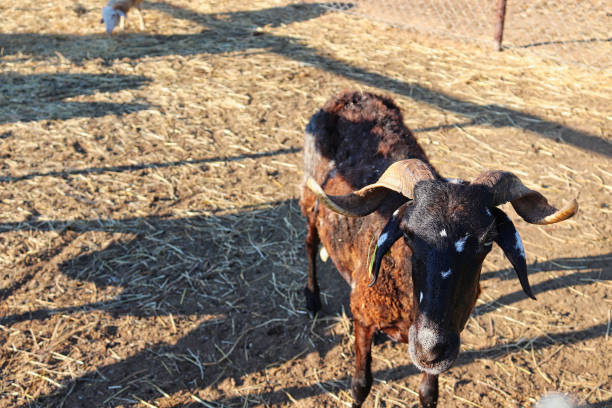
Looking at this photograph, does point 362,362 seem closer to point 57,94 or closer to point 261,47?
point 57,94

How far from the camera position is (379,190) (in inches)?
126

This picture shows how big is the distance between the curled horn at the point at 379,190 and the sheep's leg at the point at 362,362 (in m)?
0.86

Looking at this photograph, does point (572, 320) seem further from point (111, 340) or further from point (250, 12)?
point (250, 12)

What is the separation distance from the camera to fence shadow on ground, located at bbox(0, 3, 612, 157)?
24.2 ft

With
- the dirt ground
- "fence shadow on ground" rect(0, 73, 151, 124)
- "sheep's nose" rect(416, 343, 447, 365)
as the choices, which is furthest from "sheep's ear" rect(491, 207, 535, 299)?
"fence shadow on ground" rect(0, 73, 151, 124)

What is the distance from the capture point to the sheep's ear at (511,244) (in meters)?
2.80

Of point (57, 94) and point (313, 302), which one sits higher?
point (57, 94)

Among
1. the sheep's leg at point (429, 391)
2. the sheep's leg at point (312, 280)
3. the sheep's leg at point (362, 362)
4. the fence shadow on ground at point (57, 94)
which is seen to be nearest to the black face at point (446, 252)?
the sheep's leg at point (362, 362)

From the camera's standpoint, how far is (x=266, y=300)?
484 centimetres

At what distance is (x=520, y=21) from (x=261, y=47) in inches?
203

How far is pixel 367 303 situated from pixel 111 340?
7.63 feet

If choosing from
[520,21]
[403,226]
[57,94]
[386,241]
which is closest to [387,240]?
[386,241]

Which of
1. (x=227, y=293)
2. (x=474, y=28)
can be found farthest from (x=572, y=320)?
(x=474, y=28)

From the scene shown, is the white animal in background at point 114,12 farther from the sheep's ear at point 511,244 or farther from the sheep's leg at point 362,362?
the sheep's ear at point 511,244
